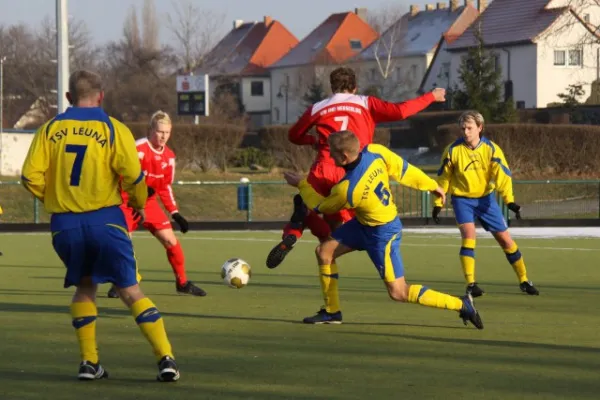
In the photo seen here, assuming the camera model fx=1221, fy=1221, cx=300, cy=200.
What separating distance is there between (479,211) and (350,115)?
3.02 metres

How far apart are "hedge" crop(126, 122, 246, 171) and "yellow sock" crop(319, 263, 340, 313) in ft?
106

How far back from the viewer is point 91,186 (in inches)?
284

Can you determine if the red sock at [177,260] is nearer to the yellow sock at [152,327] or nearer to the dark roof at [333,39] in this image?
the yellow sock at [152,327]

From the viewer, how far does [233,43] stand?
4791 inches

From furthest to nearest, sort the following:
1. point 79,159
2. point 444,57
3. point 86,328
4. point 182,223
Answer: point 444,57 < point 182,223 < point 86,328 < point 79,159

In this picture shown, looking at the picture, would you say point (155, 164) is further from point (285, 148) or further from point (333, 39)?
point (333, 39)

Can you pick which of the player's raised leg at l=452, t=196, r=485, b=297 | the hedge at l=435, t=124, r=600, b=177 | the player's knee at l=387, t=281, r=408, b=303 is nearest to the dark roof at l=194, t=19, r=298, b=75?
the hedge at l=435, t=124, r=600, b=177

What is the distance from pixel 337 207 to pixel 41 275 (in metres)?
7.59

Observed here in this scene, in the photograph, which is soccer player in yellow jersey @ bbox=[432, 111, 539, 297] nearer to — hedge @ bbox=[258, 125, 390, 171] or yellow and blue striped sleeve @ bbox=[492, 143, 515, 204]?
yellow and blue striped sleeve @ bbox=[492, 143, 515, 204]

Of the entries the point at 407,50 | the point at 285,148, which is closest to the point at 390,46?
the point at 407,50

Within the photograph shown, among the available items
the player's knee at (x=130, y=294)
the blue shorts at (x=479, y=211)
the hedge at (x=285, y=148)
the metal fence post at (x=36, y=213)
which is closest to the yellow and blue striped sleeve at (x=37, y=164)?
the player's knee at (x=130, y=294)

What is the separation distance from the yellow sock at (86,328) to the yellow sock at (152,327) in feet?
1.20

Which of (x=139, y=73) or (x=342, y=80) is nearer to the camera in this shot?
(x=342, y=80)

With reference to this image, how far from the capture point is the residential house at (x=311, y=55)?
104 meters
